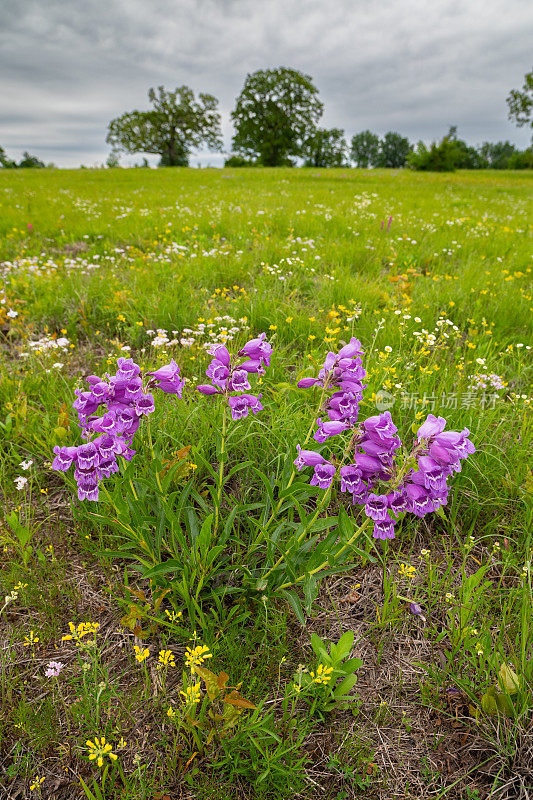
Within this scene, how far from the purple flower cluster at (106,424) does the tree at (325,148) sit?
61541 mm

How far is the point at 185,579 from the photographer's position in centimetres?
200

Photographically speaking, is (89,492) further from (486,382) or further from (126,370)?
(486,382)

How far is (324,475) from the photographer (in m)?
1.83

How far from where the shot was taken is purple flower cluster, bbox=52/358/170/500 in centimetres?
177

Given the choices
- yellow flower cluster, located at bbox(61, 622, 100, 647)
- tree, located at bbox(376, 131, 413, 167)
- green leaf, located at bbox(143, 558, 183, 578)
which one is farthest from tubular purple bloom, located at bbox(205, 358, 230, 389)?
tree, located at bbox(376, 131, 413, 167)

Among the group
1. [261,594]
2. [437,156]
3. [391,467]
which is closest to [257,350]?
[391,467]

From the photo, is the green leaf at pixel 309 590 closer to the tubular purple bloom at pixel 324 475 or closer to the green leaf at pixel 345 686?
the green leaf at pixel 345 686

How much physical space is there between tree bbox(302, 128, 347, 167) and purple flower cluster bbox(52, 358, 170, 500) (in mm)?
61541

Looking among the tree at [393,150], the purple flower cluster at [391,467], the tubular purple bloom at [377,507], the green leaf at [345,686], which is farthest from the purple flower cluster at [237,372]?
the tree at [393,150]

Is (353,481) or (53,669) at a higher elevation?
(353,481)

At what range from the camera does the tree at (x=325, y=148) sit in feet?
177

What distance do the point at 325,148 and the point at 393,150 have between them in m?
69.3

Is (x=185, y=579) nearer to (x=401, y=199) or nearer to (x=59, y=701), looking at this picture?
(x=59, y=701)

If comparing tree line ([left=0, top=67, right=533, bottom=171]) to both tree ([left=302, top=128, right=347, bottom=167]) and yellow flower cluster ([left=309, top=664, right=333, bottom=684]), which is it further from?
yellow flower cluster ([left=309, top=664, right=333, bottom=684])
